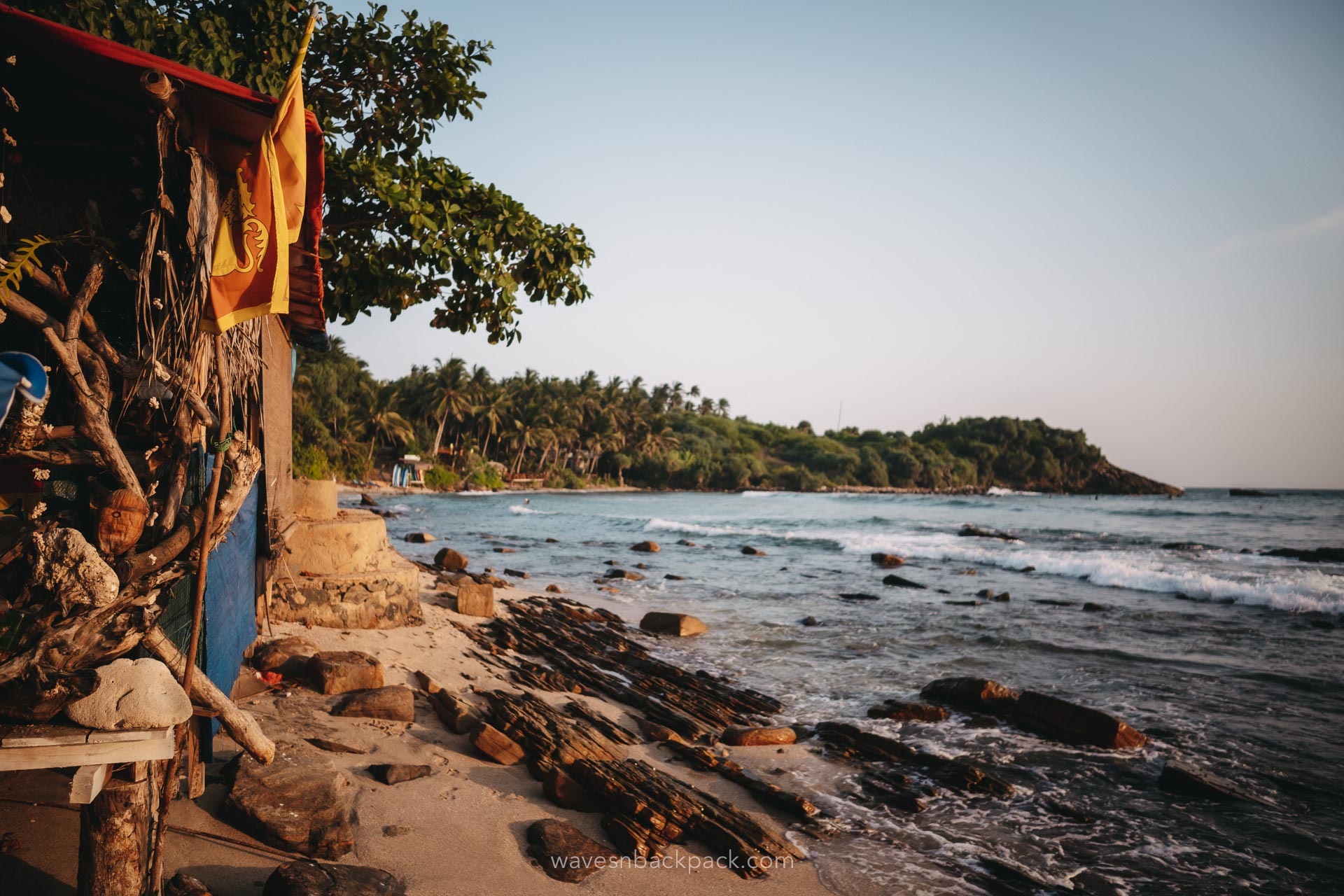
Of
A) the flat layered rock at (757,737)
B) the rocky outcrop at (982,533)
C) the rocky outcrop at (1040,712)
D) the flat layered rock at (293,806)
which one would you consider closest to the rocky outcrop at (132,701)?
the flat layered rock at (293,806)

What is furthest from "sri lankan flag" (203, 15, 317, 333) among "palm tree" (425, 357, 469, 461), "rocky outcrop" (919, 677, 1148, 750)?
"palm tree" (425, 357, 469, 461)

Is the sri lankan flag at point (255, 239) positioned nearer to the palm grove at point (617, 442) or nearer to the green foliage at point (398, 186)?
the green foliage at point (398, 186)

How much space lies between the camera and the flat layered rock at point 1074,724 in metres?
7.59

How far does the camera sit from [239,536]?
5.37m

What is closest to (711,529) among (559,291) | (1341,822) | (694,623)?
(694,623)

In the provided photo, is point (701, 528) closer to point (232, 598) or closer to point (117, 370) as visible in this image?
point (232, 598)

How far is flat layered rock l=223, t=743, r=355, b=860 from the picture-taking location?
394cm

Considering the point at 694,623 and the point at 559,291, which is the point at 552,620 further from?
the point at 559,291

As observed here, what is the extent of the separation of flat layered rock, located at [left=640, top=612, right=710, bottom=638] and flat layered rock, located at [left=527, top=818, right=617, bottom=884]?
23.5 ft

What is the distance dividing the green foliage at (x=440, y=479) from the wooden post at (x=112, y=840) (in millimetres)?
59886

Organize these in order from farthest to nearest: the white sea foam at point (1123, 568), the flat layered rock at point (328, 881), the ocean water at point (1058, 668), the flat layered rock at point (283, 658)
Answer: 1. the white sea foam at point (1123, 568)
2. the flat layered rock at point (283, 658)
3. the ocean water at point (1058, 668)
4. the flat layered rock at point (328, 881)

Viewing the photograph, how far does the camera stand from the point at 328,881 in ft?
11.6

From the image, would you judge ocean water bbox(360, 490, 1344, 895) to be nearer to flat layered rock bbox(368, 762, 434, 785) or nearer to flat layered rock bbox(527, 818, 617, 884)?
flat layered rock bbox(527, 818, 617, 884)

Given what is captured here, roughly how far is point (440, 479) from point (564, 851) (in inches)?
2343
